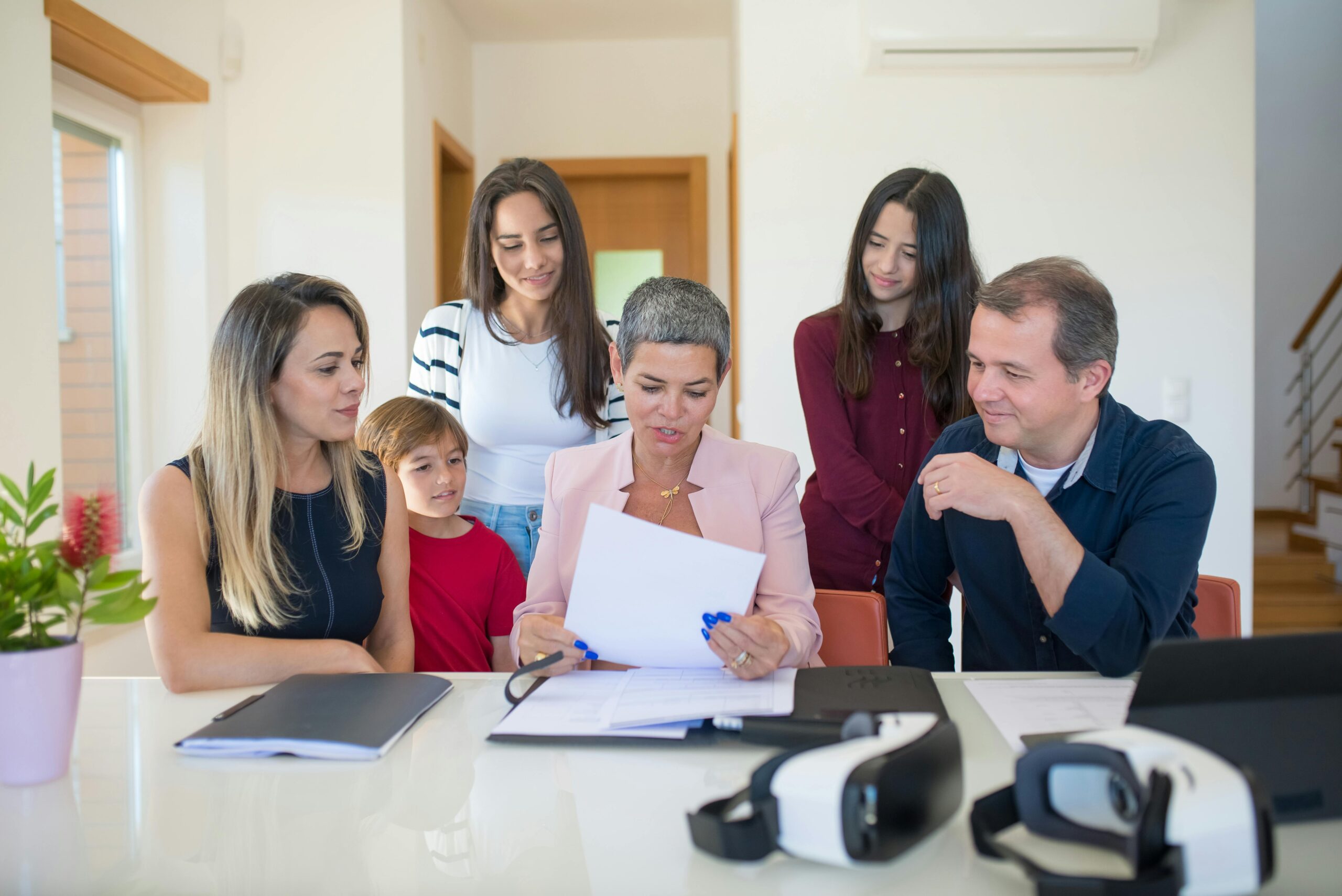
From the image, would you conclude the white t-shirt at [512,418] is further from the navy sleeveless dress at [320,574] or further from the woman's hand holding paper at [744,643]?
the woman's hand holding paper at [744,643]

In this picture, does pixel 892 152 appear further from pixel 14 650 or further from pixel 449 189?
pixel 14 650

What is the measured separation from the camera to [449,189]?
17.4 feet

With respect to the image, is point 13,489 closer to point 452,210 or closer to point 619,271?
point 452,210

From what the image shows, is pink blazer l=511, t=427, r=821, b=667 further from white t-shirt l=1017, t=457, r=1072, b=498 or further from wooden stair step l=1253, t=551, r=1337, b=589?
wooden stair step l=1253, t=551, r=1337, b=589

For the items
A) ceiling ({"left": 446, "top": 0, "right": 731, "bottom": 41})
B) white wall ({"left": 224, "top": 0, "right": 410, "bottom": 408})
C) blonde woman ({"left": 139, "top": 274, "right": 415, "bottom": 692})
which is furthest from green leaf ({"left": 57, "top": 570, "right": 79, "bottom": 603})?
ceiling ({"left": 446, "top": 0, "right": 731, "bottom": 41})

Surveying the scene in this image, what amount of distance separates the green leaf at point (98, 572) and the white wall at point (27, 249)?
1961mm

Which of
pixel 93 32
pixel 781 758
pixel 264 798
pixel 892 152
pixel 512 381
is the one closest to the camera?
Answer: pixel 781 758

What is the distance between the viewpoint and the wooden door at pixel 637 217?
17.9 ft

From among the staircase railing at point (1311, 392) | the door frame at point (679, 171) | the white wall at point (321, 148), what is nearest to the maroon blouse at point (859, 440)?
the white wall at point (321, 148)

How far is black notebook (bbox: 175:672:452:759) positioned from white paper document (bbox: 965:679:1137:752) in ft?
2.38

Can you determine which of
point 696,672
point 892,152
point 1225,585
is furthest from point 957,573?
point 892,152

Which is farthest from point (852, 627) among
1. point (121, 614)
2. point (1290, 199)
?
point (1290, 199)

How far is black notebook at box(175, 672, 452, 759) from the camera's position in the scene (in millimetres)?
1093

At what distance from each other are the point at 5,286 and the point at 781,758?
8.82ft
